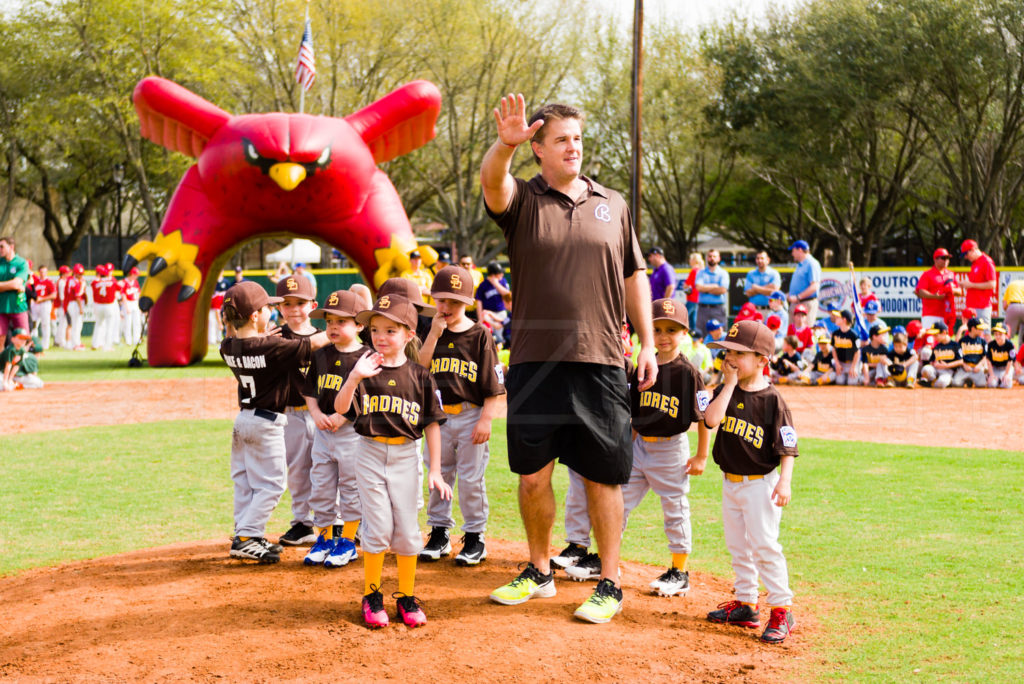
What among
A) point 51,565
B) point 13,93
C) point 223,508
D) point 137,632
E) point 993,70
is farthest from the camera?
point 13,93

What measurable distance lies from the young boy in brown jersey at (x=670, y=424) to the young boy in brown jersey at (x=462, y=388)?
0.83 m

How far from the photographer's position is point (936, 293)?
14430 mm

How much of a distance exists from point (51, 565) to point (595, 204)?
356cm

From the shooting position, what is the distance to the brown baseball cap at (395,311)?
14.0 ft

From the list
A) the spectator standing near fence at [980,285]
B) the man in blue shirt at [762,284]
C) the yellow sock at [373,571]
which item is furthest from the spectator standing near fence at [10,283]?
the spectator standing near fence at [980,285]

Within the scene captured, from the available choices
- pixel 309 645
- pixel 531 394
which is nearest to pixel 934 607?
pixel 531 394

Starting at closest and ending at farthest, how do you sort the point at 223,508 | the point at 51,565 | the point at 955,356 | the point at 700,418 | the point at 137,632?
the point at 137,632 < the point at 700,418 < the point at 51,565 < the point at 223,508 < the point at 955,356

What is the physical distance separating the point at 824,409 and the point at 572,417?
8191 millimetres

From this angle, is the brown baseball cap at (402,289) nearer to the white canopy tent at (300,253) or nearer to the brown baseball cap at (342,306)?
the brown baseball cap at (342,306)

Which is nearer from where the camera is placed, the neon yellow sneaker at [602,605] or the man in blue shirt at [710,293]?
the neon yellow sneaker at [602,605]

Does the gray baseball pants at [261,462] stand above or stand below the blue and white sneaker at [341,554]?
above

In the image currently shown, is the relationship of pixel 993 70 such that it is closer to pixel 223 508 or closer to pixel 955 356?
pixel 955 356

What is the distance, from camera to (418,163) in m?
33.2

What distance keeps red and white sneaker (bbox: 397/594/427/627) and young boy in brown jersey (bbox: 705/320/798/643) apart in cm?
129
